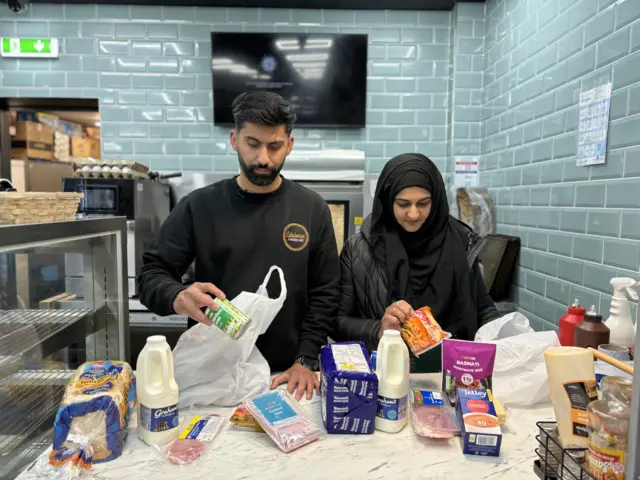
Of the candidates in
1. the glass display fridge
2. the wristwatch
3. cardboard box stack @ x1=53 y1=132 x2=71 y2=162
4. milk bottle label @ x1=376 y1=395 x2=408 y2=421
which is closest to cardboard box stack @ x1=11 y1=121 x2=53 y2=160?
cardboard box stack @ x1=53 y1=132 x2=71 y2=162

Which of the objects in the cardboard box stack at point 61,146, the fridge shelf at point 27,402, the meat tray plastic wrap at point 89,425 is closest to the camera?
the meat tray plastic wrap at point 89,425

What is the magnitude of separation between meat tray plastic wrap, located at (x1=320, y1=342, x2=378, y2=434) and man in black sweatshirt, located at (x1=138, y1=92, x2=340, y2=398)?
18.1 inches

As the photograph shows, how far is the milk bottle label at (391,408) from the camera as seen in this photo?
1104mm

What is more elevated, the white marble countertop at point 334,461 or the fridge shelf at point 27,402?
the white marble countertop at point 334,461

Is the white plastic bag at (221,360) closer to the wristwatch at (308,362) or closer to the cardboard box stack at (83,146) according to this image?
the wristwatch at (308,362)

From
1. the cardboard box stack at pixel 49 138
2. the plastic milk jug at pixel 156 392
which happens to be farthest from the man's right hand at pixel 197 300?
the cardboard box stack at pixel 49 138

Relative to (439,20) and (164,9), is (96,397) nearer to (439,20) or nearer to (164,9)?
(164,9)

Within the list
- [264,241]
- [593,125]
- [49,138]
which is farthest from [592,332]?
[49,138]

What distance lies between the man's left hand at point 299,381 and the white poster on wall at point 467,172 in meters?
2.50

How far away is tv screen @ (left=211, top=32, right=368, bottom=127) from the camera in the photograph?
11.4 ft

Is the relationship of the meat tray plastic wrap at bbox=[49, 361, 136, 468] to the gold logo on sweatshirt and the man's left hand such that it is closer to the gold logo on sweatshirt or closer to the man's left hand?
the man's left hand

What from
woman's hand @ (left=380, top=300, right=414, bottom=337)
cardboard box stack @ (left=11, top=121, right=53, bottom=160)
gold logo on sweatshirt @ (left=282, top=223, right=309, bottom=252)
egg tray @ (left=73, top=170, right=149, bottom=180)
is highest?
cardboard box stack @ (left=11, top=121, right=53, bottom=160)

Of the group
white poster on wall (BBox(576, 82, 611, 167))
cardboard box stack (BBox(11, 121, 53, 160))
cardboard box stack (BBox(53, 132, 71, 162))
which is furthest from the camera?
cardboard box stack (BBox(53, 132, 71, 162))

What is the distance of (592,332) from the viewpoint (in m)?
1.27
